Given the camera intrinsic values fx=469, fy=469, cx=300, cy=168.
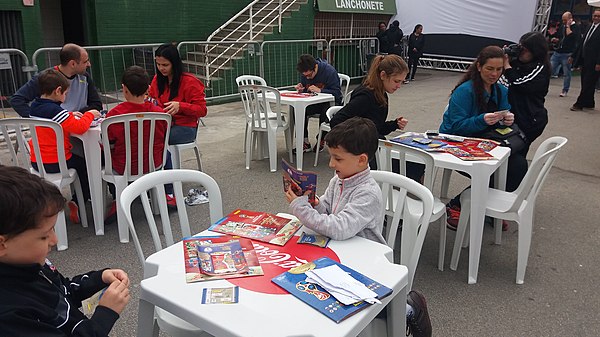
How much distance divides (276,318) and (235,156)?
4.81 metres

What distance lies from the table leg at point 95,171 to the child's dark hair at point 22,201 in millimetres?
2527

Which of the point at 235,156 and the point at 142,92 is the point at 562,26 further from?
the point at 142,92

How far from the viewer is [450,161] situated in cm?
320

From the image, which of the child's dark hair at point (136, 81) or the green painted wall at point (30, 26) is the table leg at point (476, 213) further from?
the green painted wall at point (30, 26)

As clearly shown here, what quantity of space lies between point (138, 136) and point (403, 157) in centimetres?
207

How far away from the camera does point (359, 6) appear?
13.6m

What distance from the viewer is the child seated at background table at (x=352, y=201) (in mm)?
2014

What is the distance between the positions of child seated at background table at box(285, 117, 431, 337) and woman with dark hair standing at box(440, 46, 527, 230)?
6.36ft

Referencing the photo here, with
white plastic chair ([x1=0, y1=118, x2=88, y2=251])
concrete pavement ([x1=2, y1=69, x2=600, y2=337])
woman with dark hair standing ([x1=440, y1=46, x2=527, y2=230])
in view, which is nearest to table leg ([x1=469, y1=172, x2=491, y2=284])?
concrete pavement ([x1=2, y1=69, x2=600, y2=337])

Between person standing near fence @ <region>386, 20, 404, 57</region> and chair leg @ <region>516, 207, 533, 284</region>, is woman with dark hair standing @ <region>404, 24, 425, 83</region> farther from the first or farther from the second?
chair leg @ <region>516, 207, 533, 284</region>

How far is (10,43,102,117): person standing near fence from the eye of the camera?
13.8ft

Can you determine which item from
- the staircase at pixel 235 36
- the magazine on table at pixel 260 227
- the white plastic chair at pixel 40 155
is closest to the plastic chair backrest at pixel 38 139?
the white plastic chair at pixel 40 155

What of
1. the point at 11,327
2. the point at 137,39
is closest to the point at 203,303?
the point at 11,327

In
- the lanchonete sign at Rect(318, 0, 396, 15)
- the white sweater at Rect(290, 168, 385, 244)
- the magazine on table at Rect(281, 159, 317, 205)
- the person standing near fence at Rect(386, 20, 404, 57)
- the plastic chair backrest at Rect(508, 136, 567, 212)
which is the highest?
the lanchonete sign at Rect(318, 0, 396, 15)
